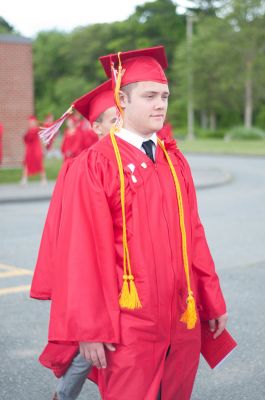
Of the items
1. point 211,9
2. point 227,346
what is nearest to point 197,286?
point 227,346

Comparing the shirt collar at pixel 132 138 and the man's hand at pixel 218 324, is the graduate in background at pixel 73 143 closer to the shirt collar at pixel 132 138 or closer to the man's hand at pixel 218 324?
the man's hand at pixel 218 324

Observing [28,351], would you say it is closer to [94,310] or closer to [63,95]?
[94,310]

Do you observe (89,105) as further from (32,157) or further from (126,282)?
(32,157)

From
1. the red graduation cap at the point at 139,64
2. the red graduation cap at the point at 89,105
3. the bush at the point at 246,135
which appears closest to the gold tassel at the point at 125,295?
the red graduation cap at the point at 139,64

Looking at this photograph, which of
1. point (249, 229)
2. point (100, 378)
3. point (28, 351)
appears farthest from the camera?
point (249, 229)

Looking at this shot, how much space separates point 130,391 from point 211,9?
78255 mm

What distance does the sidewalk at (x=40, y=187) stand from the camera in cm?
1504

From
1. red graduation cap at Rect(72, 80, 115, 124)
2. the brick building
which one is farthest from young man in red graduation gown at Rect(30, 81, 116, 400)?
the brick building

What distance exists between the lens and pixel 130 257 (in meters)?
2.90

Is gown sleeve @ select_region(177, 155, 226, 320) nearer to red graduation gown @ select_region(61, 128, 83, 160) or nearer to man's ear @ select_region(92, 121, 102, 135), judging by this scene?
man's ear @ select_region(92, 121, 102, 135)

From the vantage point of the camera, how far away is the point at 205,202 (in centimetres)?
1447

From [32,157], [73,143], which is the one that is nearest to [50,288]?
[73,143]

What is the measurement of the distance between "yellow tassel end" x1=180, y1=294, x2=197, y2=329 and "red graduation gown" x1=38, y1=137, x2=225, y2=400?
0.03m

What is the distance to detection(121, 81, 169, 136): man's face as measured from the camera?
2.96m
